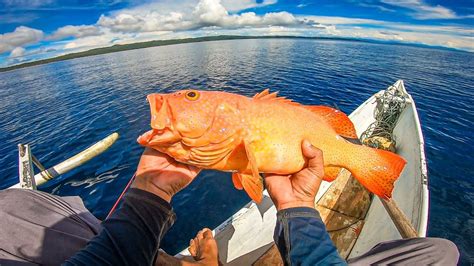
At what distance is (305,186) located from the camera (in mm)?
2555

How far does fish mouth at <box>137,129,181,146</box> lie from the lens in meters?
2.17

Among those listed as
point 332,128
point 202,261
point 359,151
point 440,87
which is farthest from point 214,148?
point 440,87

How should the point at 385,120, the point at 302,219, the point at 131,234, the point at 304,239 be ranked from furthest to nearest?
the point at 385,120 → the point at 302,219 → the point at 304,239 → the point at 131,234

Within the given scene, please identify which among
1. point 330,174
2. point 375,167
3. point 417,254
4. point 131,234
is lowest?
point 417,254

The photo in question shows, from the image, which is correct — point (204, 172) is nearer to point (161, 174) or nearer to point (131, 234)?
point (161, 174)

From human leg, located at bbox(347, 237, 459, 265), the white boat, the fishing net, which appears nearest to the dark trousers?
human leg, located at bbox(347, 237, 459, 265)

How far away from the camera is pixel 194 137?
7.86 feet

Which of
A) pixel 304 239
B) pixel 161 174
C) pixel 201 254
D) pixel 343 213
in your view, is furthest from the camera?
pixel 343 213

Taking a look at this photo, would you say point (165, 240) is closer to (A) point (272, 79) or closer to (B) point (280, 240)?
(B) point (280, 240)

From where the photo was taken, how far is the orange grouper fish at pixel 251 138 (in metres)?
2.35

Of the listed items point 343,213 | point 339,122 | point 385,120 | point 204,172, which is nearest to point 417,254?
point 339,122

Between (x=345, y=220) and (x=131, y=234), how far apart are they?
5.44m

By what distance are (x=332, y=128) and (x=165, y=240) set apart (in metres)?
5.95

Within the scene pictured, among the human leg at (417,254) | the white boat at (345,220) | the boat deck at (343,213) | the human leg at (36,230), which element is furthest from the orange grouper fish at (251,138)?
the boat deck at (343,213)
